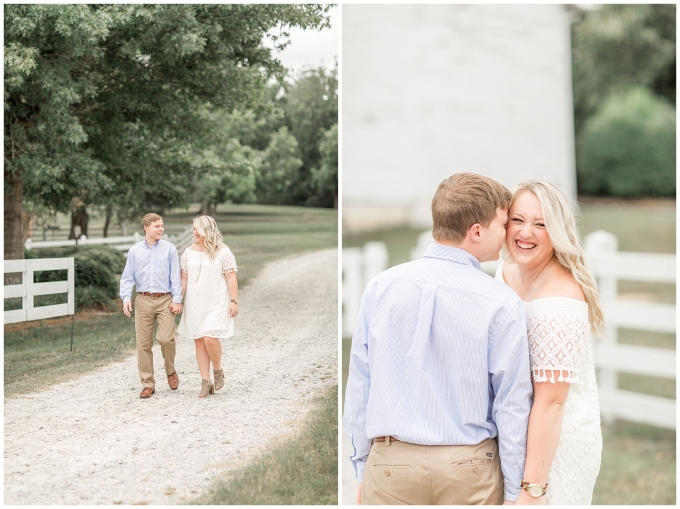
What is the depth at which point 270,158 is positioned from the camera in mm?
3822

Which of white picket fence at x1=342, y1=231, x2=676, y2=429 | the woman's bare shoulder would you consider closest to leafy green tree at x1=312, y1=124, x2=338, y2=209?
the woman's bare shoulder

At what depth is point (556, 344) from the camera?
80.0 inches

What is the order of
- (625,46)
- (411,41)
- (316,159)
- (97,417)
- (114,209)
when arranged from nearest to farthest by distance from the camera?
(97,417) < (114,209) < (316,159) < (411,41) < (625,46)

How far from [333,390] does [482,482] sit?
151 cm

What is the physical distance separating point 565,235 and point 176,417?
2088 mm

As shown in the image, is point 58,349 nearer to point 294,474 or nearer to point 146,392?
point 146,392

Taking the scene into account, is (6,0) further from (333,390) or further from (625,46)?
(625,46)

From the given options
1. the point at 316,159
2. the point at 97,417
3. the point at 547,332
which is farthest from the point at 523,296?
the point at 97,417

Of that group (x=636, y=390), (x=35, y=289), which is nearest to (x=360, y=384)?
(x=35, y=289)

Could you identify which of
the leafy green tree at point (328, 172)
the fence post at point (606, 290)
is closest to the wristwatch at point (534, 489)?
the leafy green tree at point (328, 172)

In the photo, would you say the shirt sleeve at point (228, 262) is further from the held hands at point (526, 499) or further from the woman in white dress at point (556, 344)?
the held hands at point (526, 499)

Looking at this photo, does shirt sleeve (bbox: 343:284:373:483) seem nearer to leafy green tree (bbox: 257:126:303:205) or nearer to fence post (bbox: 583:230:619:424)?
leafy green tree (bbox: 257:126:303:205)

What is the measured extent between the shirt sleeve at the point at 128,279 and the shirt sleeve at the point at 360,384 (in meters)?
1.55

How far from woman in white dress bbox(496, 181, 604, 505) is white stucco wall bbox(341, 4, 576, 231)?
5783 mm
